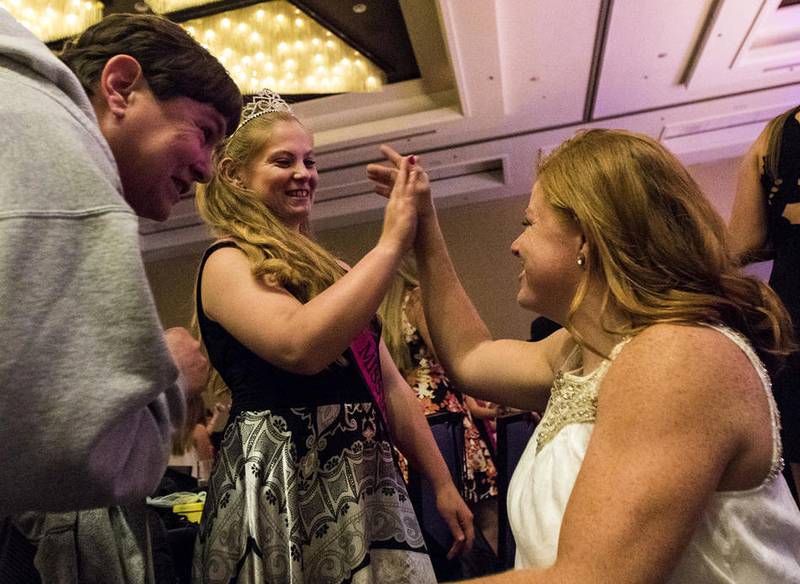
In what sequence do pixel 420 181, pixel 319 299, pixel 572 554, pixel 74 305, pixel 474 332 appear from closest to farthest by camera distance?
1. pixel 74 305
2. pixel 572 554
3. pixel 319 299
4. pixel 420 181
5. pixel 474 332

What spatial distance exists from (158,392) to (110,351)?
0.21 feet

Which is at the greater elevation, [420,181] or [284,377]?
[420,181]

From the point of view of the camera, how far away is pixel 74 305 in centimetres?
59

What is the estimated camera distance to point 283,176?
1.46 meters

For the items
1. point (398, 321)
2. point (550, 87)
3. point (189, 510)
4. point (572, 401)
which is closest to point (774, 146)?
point (572, 401)

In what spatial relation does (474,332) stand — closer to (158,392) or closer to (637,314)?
(637,314)

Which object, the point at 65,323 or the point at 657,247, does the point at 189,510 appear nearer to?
the point at 65,323

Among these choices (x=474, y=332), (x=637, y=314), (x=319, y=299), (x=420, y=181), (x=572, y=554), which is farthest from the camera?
(x=474, y=332)

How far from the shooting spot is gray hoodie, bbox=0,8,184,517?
563 millimetres

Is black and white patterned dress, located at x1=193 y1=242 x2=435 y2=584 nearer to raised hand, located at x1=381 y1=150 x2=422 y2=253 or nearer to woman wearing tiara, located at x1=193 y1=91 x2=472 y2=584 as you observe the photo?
woman wearing tiara, located at x1=193 y1=91 x2=472 y2=584

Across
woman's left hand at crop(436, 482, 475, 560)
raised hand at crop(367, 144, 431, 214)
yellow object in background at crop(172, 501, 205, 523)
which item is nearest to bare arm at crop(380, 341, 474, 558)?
woman's left hand at crop(436, 482, 475, 560)

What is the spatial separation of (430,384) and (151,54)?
71.3 inches

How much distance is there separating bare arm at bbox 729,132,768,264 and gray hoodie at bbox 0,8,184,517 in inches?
61.8

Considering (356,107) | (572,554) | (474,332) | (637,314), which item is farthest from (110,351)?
(356,107)
